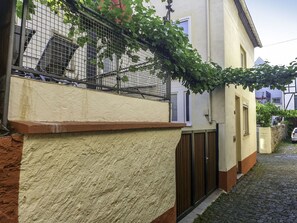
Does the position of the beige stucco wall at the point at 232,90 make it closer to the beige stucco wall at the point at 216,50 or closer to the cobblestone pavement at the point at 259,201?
the beige stucco wall at the point at 216,50

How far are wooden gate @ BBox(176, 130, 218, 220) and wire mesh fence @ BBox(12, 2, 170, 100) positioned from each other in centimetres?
205

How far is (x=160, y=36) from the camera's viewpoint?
388cm

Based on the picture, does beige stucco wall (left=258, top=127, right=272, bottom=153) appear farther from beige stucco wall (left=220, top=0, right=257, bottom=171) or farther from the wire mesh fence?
the wire mesh fence

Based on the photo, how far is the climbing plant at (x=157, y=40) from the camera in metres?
2.81

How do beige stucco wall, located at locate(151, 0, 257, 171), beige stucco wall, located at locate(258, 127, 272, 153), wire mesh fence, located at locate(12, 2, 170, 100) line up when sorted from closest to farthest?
wire mesh fence, located at locate(12, 2, 170, 100) → beige stucco wall, located at locate(151, 0, 257, 171) → beige stucco wall, located at locate(258, 127, 272, 153)

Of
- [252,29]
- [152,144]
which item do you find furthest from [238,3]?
[152,144]

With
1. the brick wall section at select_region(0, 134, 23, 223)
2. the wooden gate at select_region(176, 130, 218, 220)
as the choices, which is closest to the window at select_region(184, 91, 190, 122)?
the wooden gate at select_region(176, 130, 218, 220)

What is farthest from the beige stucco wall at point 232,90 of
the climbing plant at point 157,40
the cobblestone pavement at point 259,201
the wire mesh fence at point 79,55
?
the wire mesh fence at point 79,55

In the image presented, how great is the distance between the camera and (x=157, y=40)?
3896 mm

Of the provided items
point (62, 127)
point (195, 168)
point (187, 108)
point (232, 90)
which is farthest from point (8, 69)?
point (232, 90)

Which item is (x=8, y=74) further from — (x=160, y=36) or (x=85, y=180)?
(x=160, y=36)

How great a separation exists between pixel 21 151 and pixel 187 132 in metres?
4.42

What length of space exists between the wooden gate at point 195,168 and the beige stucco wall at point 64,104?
237 centimetres

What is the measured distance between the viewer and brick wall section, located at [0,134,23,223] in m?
1.66
